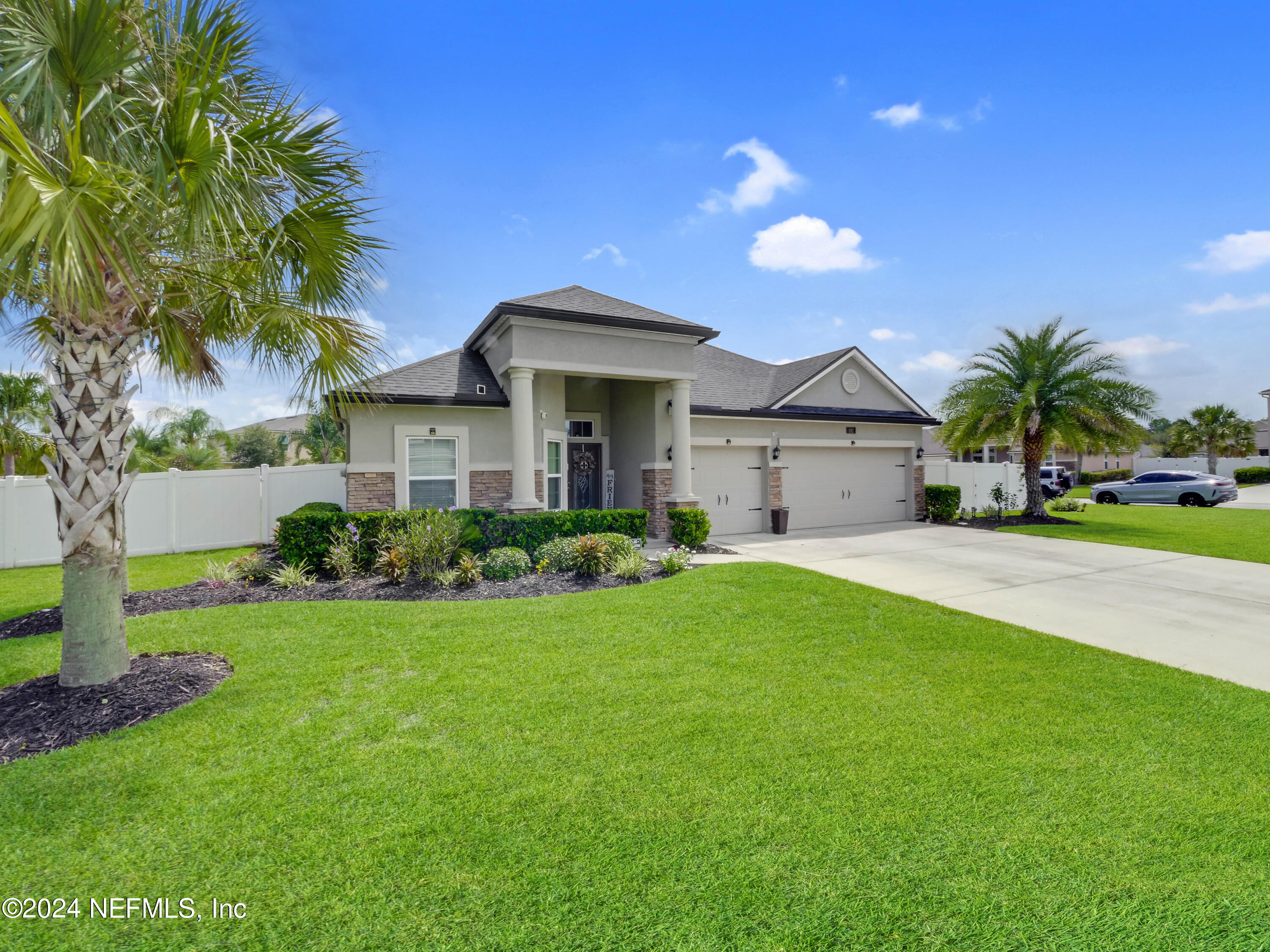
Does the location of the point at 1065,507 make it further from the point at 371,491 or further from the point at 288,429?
the point at 288,429

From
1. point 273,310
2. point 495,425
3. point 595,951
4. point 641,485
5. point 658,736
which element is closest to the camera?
point 595,951

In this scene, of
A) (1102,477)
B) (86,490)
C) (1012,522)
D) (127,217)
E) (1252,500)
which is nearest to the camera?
(127,217)

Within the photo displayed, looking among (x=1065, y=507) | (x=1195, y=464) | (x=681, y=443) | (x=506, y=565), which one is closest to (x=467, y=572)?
(x=506, y=565)

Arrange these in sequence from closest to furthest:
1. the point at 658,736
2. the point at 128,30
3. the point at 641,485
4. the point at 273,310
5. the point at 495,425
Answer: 1. the point at 658,736
2. the point at 128,30
3. the point at 273,310
4. the point at 495,425
5. the point at 641,485

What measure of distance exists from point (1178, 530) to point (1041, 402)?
15.6 feet

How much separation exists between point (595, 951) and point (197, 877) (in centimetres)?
185

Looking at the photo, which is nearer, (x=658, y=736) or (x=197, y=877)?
(x=197, y=877)

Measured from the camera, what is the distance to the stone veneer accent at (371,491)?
440 inches

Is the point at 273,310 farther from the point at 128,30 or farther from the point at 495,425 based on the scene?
the point at 495,425

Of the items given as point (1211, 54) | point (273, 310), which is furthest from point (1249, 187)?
point (273, 310)

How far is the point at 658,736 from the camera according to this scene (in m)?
3.95

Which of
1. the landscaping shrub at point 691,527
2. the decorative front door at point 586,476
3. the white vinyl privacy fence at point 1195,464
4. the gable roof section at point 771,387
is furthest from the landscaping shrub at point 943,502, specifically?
the white vinyl privacy fence at point 1195,464

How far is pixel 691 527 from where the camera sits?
38.5 feet

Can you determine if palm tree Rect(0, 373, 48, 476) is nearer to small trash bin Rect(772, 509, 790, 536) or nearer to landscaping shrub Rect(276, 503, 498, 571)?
landscaping shrub Rect(276, 503, 498, 571)
